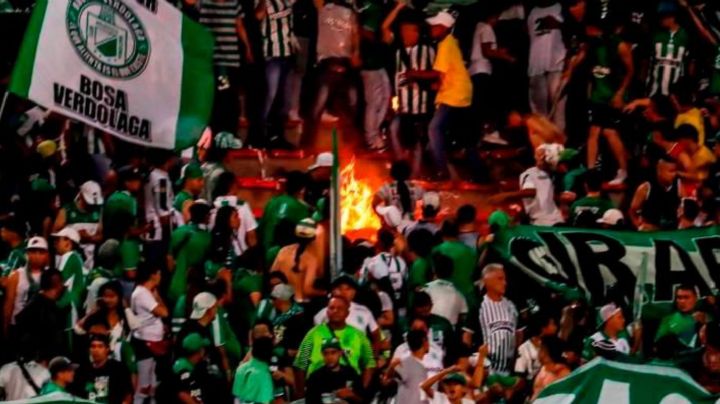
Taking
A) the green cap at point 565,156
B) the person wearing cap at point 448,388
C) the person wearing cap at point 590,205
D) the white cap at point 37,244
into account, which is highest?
the green cap at point 565,156

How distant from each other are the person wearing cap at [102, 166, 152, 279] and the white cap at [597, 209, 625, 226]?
3.45m

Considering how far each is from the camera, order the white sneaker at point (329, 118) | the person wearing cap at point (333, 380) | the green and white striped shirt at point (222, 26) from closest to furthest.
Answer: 1. the person wearing cap at point (333, 380)
2. the green and white striped shirt at point (222, 26)
3. the white sneaker at point (329, 118)

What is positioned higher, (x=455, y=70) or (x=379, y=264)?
(x=455, y=70)

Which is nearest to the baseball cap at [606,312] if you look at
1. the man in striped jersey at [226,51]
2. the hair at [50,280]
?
the hair at [50,280]

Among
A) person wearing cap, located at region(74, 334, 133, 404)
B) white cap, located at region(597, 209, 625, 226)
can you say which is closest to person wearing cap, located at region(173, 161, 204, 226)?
person wearing cap, located at region(74, 334, 133, 404)

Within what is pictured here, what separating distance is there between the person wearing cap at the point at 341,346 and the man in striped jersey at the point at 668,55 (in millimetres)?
5785

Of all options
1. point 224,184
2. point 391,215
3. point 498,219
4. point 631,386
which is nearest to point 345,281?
point 498,219

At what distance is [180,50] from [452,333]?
287 cm

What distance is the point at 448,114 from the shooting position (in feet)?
68.4

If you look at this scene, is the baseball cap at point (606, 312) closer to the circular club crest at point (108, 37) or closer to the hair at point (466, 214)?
the hair at point (466, 214)

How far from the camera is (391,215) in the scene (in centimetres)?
1858

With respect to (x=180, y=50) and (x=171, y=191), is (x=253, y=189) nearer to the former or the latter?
(x=171, y=191)

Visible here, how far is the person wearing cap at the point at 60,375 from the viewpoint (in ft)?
51.5

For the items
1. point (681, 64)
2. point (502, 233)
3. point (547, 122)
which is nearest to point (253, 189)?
point (547, 122)
